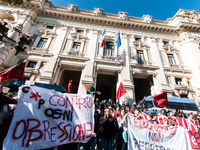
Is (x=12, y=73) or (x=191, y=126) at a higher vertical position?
(x=12, y=73)

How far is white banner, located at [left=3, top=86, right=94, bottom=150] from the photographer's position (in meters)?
2.28

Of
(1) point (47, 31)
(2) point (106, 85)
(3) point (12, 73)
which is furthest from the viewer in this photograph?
(2) point (106, 85)

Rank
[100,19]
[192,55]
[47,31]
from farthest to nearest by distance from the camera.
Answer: [100,19]
[47,31]
[192,55]

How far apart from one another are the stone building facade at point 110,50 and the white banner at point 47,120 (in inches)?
332

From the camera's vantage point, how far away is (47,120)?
8.79 ft

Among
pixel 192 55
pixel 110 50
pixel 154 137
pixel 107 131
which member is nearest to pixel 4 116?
pixel 107 131

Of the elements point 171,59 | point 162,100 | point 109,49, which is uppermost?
point 109,49

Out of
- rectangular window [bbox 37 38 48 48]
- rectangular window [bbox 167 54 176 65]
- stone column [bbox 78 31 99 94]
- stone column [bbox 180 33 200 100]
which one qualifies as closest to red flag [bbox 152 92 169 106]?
stone column [bbox 78 31 99 94]

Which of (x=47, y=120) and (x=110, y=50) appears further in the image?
(x=110, y=50)

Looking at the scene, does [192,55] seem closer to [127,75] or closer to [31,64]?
[127,75]

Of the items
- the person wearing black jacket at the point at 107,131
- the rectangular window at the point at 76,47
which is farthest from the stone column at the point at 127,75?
the person wearing black jacket at the point at 107,131

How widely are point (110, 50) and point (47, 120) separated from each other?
14.2 metres

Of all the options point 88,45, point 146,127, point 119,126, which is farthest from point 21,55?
point 146,127

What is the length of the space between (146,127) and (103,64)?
10.6m
